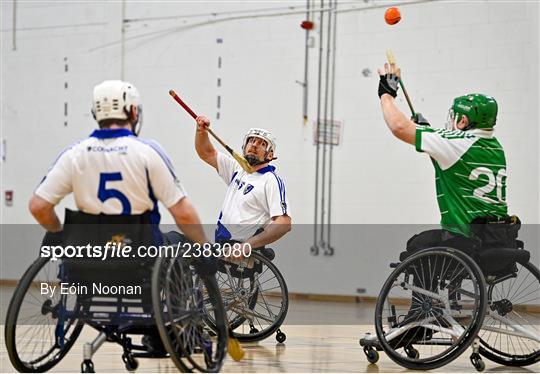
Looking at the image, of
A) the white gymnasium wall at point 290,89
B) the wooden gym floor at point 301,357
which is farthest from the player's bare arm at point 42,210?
the white gymnasium wall at point 290,89

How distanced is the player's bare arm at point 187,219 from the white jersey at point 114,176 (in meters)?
0.02

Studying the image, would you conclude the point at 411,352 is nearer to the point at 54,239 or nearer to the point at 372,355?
the point at 372,355

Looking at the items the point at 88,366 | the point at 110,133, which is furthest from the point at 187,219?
the point at 88,366

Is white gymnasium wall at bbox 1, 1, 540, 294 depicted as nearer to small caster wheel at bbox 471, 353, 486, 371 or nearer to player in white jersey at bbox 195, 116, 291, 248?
player in white jersey at bbox 195, 116, 291, 248

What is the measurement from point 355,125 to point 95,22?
2830 millimetres

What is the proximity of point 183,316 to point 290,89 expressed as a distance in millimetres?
5396

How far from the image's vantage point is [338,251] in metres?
8.33

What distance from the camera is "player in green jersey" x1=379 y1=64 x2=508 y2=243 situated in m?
3.98

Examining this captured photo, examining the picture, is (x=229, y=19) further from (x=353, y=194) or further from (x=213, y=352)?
(x=213, y=352)

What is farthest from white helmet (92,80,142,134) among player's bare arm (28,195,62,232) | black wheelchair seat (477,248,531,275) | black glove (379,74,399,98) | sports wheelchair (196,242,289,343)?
sports wheelchair (196,242,289,343)

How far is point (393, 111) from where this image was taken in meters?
3.93

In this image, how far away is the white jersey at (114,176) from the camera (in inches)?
127

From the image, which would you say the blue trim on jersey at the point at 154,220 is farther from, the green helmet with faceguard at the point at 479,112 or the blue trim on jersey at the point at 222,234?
the blue trim on jersey at the point at 222,234

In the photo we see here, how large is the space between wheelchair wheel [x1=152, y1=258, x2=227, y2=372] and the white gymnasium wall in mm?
4710
